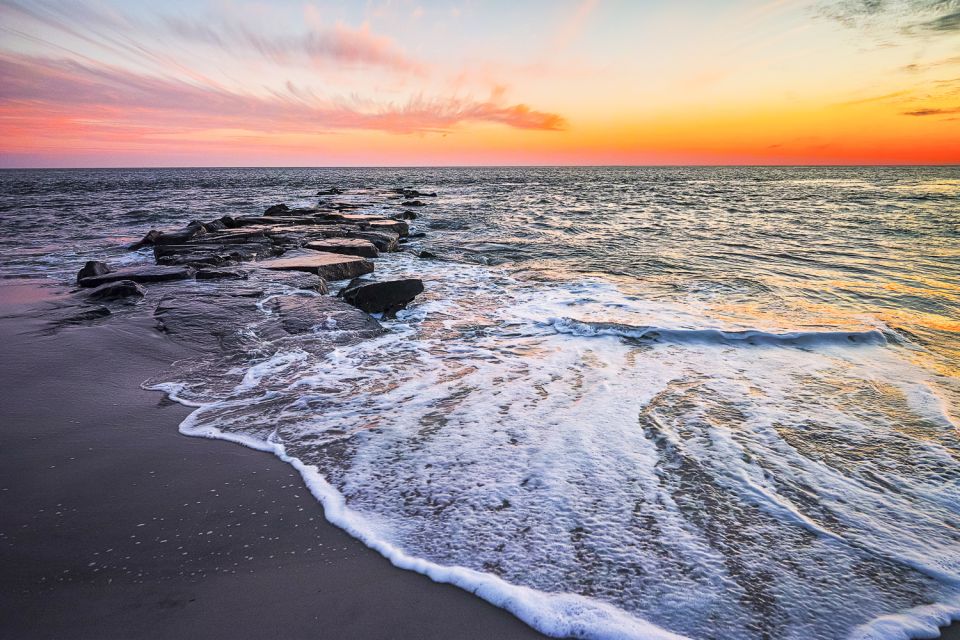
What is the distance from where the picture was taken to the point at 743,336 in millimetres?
5168

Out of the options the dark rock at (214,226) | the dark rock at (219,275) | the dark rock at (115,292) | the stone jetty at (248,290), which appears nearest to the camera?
the stone jetty at (248,290)

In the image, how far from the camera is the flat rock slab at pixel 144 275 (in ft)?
22.9

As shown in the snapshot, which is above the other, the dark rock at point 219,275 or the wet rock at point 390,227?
the wet rock at point 390,227

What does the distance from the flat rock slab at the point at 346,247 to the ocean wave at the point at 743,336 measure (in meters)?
5.82

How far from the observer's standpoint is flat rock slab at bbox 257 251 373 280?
809 centimetres

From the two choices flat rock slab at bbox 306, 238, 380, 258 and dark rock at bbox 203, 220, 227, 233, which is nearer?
flat rock slab at bbox 306, 238, 380, 258

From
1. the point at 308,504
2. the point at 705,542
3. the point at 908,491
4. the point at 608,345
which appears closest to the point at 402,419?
the point at 308,504

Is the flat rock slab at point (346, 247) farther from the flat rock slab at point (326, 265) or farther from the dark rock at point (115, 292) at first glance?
the dark rock at point (115, 292)

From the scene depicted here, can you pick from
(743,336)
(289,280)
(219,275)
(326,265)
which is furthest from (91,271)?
(743,336)

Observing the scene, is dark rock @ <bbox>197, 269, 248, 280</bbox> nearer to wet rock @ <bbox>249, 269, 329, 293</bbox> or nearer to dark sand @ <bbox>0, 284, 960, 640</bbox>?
wet rock @ <bbox>249, 269, 329, 293</bbox>

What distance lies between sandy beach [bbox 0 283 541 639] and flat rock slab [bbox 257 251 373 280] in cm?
500

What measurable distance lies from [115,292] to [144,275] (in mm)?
1156

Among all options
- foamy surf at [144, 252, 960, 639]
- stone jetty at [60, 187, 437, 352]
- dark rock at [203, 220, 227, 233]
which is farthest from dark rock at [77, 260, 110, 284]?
dark rock at [203, 220, 227, 233]

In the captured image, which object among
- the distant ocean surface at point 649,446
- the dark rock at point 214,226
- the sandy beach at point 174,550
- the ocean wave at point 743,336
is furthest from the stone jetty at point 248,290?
the ocean wave at point 743,336
